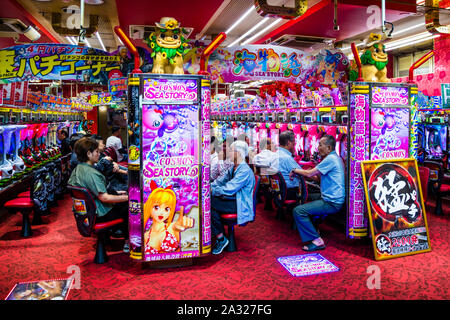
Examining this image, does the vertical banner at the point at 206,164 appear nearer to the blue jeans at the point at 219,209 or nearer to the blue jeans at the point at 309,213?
the blue jeans at the point at 219,209

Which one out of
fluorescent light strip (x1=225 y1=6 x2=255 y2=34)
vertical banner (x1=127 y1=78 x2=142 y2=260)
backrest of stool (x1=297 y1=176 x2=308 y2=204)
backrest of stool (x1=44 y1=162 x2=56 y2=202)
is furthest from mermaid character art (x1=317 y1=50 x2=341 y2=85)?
backrest of stool (x1=44 y1=162 x2=56 y2=202)

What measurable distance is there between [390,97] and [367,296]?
7.79 ft

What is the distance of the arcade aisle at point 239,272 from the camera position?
3.15 meters

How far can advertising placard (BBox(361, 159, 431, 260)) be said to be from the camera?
3840mm

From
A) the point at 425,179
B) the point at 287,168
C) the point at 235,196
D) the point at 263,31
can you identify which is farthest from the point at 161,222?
the point at 263,31

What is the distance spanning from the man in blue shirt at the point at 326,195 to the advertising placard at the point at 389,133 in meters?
0.51

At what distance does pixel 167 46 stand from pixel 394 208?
2.97 m

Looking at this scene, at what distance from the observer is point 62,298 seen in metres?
3.01

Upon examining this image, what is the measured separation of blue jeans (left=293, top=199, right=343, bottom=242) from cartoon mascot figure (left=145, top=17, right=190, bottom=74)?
81.0 inches

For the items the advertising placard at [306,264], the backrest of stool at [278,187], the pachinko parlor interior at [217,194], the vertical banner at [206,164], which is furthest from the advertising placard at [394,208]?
the vertical banner at [206,164]

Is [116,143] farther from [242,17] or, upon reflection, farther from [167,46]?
[242,17]

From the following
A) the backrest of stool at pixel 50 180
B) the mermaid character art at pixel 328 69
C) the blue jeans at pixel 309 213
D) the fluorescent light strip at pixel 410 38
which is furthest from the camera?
the fluorescent light strip at pixel 410 38

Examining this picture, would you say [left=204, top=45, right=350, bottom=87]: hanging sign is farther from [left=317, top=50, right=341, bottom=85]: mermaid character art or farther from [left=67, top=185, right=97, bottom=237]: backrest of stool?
[left=67, top=185, right=97, bottom=237]: backrest of stool

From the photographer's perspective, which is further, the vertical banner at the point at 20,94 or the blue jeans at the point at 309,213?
the vertical banner at the point at 20,94
